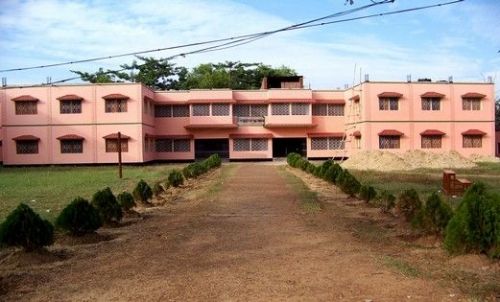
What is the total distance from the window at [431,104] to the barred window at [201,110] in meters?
15.8

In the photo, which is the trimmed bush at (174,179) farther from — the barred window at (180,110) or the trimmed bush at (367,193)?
the barred window at (180,110)

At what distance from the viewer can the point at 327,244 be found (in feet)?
24.5

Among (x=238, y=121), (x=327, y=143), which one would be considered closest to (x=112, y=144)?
(x=238, y=121)

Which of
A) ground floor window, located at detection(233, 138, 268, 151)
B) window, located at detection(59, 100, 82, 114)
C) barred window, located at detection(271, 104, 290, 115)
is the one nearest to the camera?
window, located at detection(59, 100, 82, 114)

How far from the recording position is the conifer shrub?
9469 mm

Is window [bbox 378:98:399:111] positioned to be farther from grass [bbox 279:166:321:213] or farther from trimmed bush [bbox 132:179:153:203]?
trimmed bush [bbox 132:179:153:203]

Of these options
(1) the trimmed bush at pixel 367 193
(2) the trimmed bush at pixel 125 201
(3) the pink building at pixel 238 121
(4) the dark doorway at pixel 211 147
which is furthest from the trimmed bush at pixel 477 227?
(4) the dark doorway at pixel 211 147

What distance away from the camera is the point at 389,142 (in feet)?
124

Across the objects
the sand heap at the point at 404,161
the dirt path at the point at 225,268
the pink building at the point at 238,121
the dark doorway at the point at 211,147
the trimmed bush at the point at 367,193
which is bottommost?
the dirt path at the point at 225,268

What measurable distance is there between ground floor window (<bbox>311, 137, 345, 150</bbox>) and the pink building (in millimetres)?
77

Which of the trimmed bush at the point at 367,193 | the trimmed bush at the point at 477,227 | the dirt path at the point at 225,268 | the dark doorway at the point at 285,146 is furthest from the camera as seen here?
the dark doorway at the point at 285,146

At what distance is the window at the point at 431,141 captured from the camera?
3803 cm

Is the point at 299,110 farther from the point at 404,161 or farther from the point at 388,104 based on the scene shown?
the point at 404,161

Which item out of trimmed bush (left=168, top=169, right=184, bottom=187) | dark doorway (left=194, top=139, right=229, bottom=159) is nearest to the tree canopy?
dark doorway (left=194, top=139, right=229, bottom=159)
